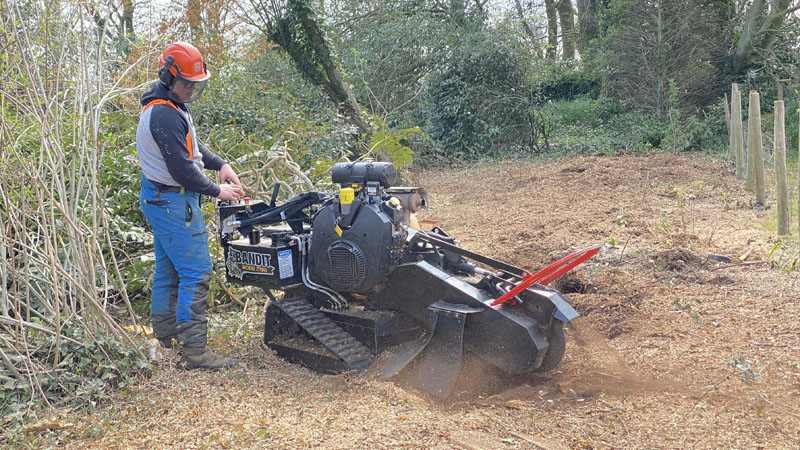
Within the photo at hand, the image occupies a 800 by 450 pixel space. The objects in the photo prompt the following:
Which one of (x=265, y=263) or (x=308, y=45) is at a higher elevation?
(x=308, y=45)

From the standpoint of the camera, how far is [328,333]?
461 centimetres

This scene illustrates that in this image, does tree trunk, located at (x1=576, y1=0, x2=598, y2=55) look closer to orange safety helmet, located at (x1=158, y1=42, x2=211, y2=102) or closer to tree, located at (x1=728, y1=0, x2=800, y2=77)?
tree, located at (x1=728, y1=0, x2=800, y2=77)

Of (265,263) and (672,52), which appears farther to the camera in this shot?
(672,52)

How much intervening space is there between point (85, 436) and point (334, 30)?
14.6 meters

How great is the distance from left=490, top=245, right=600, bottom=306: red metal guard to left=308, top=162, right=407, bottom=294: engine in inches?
30.8

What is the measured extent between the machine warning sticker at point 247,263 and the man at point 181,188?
28 cm

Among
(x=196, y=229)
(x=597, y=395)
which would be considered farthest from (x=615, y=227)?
(x=196, y=229)

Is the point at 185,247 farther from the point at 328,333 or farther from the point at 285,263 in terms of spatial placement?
the point at 328,333

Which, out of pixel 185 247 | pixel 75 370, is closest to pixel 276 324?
pixel 185 247

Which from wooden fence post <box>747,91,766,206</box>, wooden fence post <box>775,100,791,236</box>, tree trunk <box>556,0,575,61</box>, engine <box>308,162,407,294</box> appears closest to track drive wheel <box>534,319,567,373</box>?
engine <box>308,162,407,294</box>

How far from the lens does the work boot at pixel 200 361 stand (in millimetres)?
4469

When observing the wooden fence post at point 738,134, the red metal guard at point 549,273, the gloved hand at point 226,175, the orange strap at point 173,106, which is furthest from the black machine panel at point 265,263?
the wooden fence post at point 738,134

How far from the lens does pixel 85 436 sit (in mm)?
3510

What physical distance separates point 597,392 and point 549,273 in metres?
0.73
